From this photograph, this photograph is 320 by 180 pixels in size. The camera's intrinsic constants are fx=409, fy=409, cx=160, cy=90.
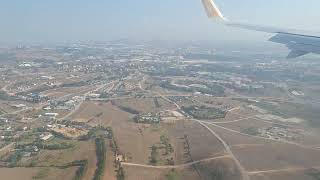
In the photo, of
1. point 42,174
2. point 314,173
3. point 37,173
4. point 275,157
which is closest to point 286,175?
point 314,173

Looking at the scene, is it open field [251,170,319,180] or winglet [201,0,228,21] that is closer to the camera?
winglet [201,0,228,21]

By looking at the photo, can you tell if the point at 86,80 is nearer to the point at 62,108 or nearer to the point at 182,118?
the point at 62,108

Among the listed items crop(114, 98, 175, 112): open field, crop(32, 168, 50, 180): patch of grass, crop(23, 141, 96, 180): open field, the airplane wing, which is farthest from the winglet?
crop(114, 98, 175, 112): open field

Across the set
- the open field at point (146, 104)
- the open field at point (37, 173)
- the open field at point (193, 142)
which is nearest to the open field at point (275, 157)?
the open field at point (193, 142)

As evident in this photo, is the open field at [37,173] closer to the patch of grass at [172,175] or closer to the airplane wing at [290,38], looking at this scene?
the patch of grass at [172,175]

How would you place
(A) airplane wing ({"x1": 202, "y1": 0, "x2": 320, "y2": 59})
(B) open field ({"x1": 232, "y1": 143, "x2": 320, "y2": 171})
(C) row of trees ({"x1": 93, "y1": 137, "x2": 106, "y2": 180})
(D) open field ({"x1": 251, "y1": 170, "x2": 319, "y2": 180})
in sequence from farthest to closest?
1. (B) open field ({"x1": 232, "y1": 143, "x2": 320, "y2": 171})
2. (C) row of trees ({"x1": 93, "y1": 137, "x2": 106, "y2": 180})
3. (D) open field ({"x1": 251, "y1": 170, "x2": 319, "y2": 180})
4. (A) airplane wing ({"x1": 202, "y1": 0, "x2": 320, "y2": 59})

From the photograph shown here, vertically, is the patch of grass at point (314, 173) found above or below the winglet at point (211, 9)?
below

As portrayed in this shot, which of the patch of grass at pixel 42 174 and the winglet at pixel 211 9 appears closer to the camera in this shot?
the winglet at pixel 211 9

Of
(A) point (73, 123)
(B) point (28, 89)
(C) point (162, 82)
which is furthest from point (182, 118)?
(B) point (28, 89)

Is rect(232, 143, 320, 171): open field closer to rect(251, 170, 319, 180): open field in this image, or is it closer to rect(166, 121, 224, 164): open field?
rect(251, 170, 319, 180): open field
